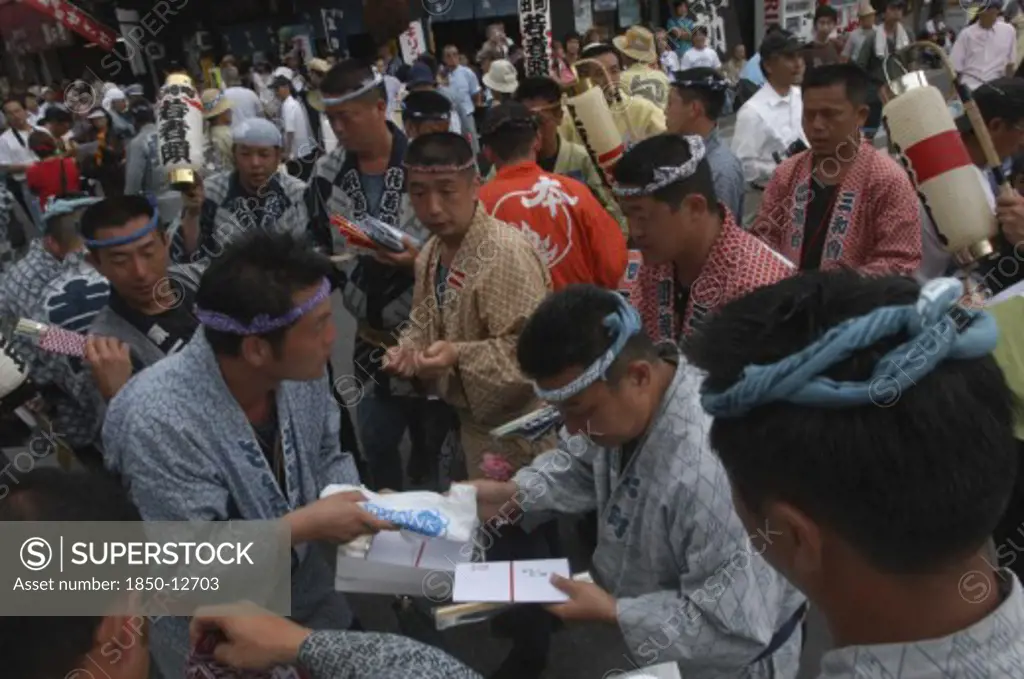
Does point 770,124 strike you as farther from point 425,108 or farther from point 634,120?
point 425,108

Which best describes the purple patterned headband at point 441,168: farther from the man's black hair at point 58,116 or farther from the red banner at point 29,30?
the red banner at point 29,30

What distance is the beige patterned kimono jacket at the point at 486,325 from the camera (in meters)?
2.78

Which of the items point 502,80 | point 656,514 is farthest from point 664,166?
point 502,80

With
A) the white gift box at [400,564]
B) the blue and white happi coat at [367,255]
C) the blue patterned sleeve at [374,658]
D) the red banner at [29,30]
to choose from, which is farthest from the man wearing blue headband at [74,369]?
the red banner at [29,30]

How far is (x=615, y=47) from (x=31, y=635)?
8.42 metres

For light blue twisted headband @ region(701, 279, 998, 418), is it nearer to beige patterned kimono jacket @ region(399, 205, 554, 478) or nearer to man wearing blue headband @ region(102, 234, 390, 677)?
man wearing blue headband @ region(102, 234, 390, 677)

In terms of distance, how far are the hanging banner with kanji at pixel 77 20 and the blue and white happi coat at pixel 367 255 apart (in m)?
12.1

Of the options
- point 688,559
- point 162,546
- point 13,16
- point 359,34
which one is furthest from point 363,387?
point 13,16

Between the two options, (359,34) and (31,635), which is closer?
(31,635)

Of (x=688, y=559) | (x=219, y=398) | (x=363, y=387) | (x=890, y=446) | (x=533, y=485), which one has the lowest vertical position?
(x=363, y=387)

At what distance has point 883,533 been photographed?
0.99 meters

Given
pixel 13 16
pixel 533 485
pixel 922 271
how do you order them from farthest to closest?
pixel 13 16, pixel 922 271, pixel 533 485

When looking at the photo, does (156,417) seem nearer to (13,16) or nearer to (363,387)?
(363,387)

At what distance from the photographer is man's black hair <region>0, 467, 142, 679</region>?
114cm
